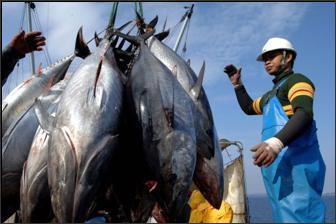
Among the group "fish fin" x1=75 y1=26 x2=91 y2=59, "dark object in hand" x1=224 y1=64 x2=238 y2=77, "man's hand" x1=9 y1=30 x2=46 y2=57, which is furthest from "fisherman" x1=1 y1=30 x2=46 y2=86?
"dark object in hand" x1=224 y1=64 x2=238 y2=77

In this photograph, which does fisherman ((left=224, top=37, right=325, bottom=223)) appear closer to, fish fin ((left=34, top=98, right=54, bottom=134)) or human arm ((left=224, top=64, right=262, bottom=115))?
human arm ((left=224, top=64, right=262, bottom=115))

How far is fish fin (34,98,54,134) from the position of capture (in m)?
2.63

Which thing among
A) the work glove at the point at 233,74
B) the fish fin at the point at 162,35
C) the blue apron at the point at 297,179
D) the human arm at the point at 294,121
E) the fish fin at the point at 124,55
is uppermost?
the fish fin at the point at 162,35

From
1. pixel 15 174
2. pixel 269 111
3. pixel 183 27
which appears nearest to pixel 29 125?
pixel 15 174

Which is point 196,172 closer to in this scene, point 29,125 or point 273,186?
point 273,186

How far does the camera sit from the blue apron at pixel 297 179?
263cm

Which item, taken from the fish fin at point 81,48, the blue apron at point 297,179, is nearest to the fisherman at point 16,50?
the fish fin at point 81,48

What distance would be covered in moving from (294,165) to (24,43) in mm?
2279

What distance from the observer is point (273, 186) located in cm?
284

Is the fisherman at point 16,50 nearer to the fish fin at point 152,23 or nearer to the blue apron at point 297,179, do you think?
the fish fin at point 152,23

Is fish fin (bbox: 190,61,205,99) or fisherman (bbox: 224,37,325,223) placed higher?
fish fin (bbox: 190,61,205,99)

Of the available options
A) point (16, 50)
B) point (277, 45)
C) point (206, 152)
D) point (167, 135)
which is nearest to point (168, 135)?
point (167, 135)

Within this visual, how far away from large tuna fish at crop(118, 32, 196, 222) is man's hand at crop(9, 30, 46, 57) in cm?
100

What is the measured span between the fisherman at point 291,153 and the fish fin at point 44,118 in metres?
1.38
